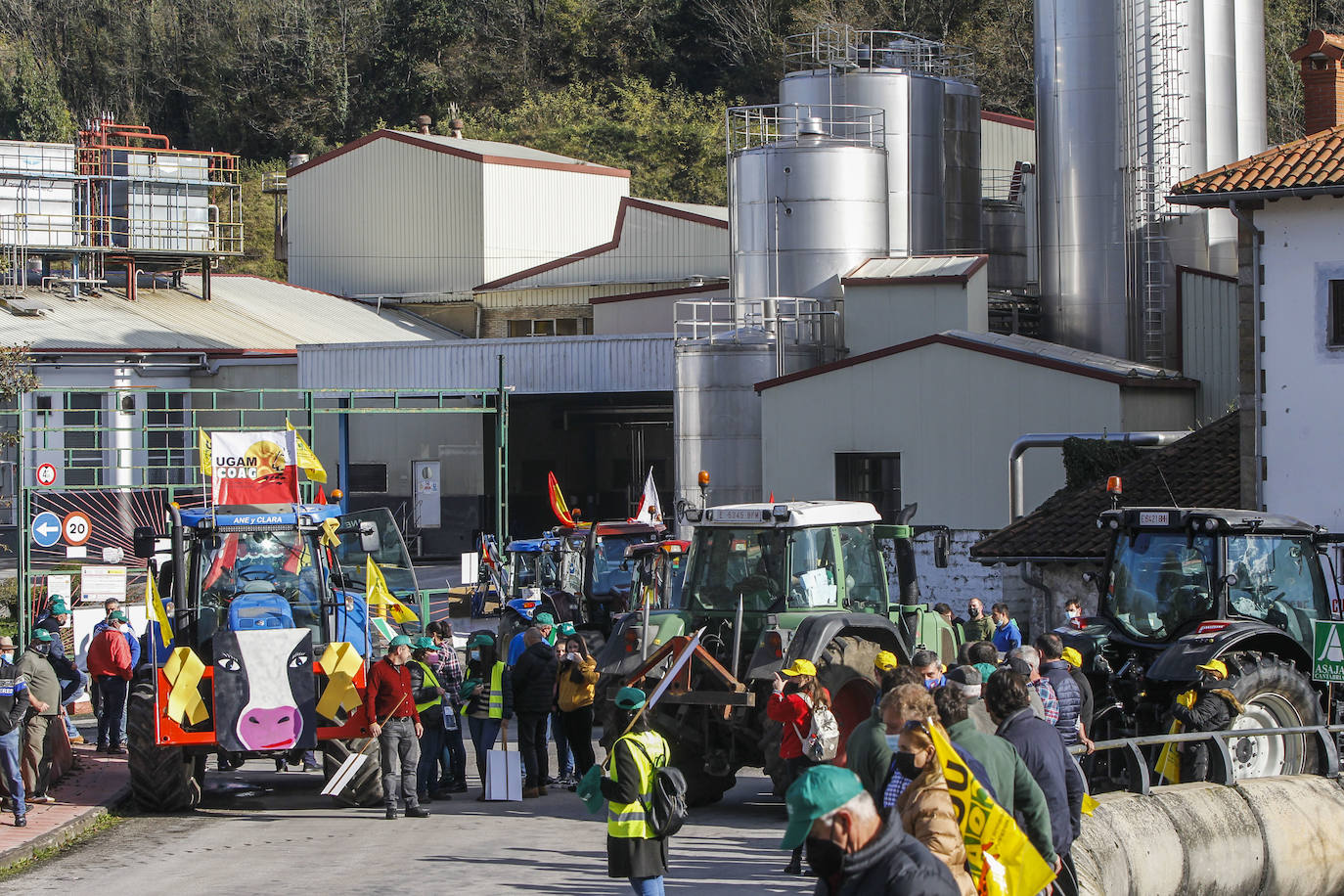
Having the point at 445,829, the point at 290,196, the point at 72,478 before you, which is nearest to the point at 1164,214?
the point at 445,829

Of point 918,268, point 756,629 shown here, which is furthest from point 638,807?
point 918,268

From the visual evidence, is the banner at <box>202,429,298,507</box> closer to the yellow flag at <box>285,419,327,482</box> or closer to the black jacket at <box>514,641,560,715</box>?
the yellow flag at <box>285,419,327,482</box>

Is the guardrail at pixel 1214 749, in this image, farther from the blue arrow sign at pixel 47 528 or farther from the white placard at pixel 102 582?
the blue arrow sign at pixel 47 528

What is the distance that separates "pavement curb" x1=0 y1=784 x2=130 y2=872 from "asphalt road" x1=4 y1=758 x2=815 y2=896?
23 centimetres

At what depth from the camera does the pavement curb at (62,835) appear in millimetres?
12570

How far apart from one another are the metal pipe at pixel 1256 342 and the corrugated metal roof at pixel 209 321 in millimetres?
28045

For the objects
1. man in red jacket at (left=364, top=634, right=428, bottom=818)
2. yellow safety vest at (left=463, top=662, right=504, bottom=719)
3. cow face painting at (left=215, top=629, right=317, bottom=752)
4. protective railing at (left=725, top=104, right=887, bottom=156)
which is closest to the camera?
man in red jacket at (left=364, top=634, right=428, bottom=818)

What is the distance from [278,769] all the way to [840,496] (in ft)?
50.2

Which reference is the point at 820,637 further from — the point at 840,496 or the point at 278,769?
the point at 840,496

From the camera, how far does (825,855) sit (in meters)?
5.50

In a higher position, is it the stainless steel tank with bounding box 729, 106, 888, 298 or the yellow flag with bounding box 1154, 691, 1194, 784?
the stainless steel tank with bounding box 729, 106, 888, 298

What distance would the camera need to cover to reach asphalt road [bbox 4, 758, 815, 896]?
1139 centimetres

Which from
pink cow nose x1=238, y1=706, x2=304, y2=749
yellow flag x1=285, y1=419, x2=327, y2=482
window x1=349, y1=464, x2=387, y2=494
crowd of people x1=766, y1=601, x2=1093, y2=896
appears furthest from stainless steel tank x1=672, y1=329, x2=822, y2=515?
crowd of people x1=766, y1=601, x2=1093, y2=896

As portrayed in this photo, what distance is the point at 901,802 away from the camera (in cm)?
700
